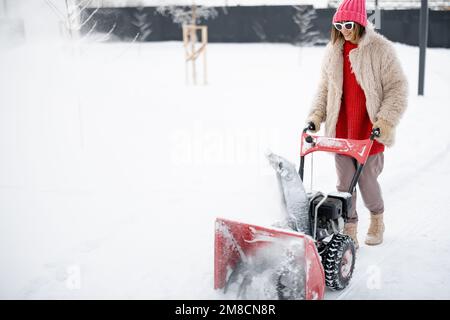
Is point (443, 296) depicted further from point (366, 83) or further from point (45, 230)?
point (45, 230)

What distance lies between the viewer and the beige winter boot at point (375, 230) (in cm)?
402

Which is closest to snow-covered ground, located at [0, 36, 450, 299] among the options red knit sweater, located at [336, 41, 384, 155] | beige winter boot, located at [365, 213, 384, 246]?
beige winter boot, located at [365, 213, 384, 246]

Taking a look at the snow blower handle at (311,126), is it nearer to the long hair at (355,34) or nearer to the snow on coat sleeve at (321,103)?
the snow on coat sleeve at (321,103)

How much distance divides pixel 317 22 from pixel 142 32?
8176 mm

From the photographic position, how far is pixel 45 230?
4531 millimetres

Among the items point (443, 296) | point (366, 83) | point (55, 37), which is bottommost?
point (443, 296)

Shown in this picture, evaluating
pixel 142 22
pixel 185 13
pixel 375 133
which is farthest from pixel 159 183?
pixel 142 22

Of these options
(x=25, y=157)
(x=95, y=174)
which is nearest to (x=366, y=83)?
(x=95, y=174)

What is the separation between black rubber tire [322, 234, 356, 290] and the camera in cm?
318

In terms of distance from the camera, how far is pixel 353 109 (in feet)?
12.2

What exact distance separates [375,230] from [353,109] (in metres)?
1.04

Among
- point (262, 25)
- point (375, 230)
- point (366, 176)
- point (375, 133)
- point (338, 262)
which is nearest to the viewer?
point (338, 262)

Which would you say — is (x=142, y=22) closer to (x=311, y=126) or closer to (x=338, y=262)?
(x=311, y=126)

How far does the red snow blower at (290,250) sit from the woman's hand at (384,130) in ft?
0.14
